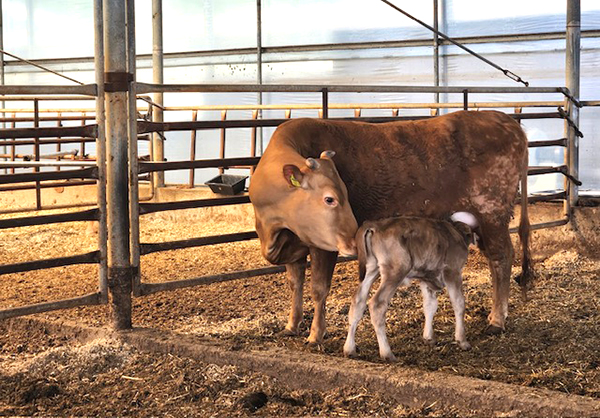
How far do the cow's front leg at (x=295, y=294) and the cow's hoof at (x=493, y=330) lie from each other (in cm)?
114

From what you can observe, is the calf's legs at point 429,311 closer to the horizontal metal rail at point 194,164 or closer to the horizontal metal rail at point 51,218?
the horizontal metal rail at point 194,164

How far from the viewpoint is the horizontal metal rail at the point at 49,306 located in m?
5.01

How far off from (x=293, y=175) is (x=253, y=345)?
950 mm

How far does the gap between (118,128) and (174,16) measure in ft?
36.3

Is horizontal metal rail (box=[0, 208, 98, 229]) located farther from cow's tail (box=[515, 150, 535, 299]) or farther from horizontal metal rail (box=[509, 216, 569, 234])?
horizontal metal rail (box=[509, 216, 569, 234])

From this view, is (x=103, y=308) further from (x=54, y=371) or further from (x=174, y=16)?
(x=174, y=16)

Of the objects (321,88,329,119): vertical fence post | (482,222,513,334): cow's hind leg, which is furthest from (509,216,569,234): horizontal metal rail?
(321,88,329,119): vertical fence post

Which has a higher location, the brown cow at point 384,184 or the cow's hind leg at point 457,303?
the brown cow at point 384,184

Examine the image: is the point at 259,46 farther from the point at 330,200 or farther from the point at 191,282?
the point at 330,200

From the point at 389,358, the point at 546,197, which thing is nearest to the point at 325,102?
the point at 389,358

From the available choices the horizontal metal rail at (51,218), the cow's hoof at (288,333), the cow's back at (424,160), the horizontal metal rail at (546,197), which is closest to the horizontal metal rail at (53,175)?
the horizontal metal rail at (51,218)

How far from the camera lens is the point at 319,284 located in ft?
17.6

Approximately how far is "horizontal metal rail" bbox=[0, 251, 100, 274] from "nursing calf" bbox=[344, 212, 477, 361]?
1.54 meters

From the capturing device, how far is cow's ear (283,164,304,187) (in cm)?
491
